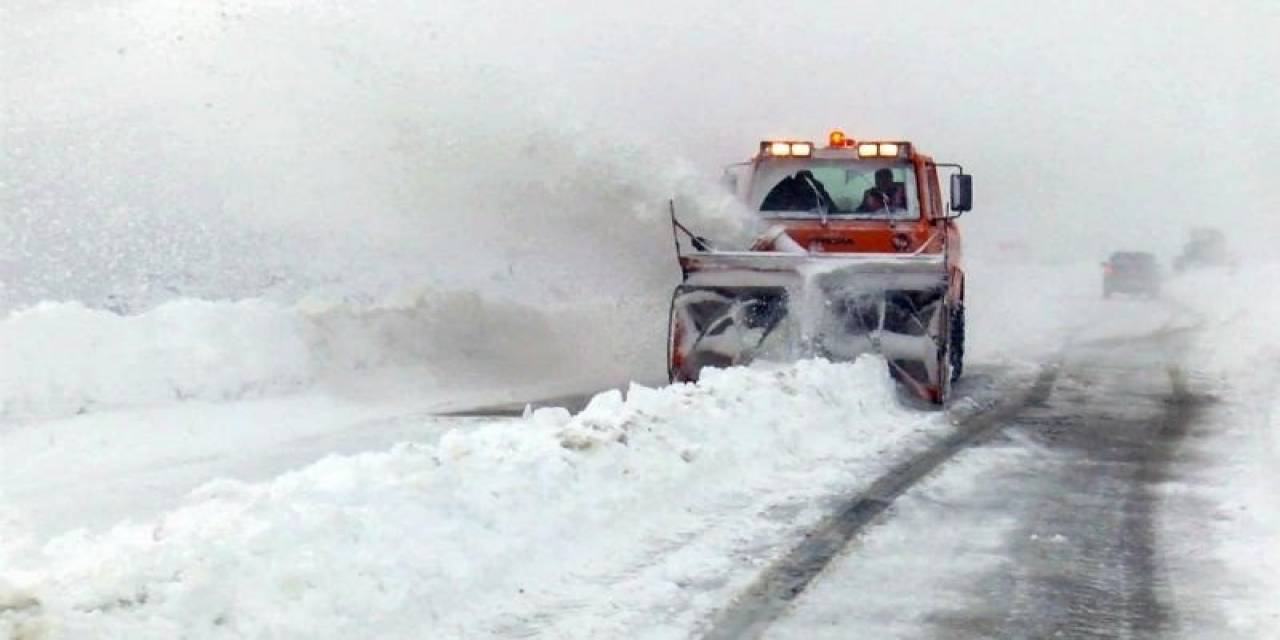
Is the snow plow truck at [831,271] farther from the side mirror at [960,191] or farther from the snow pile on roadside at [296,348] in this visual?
the snow pile on roadside at [296,348]

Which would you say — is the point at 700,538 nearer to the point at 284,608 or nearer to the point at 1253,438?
the point at 284,608

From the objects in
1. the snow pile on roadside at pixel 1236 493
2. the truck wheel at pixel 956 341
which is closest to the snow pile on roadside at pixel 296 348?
the truck wheel at pixel 956 341

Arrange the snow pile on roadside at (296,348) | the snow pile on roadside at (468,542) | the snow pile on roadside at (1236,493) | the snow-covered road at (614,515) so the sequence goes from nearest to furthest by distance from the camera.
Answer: the snow pile on roadside at (468,542) < the snow-covered road at (614,515) < the snow pile on roadside at (1236,493) < the snow pile on roadside at (296,348)

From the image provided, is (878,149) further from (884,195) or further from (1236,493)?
(1236,493)

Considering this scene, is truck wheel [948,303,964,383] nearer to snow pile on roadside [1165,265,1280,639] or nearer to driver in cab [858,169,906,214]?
driver in cab [858,169,906,214]

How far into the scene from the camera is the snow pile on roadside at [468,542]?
15.8 feet

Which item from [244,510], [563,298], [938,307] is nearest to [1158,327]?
[563,298]

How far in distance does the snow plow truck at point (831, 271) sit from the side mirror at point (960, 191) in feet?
0.04

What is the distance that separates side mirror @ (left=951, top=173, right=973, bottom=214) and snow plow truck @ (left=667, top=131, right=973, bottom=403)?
12 mm

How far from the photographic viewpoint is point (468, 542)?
597 centimetres

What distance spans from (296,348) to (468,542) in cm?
817

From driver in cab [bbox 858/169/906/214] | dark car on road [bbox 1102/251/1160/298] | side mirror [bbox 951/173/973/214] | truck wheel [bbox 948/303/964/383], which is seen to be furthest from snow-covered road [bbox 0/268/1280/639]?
dark car on road [bbox 1102/251/1160/298]

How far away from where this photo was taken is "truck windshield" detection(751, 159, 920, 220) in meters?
13.7

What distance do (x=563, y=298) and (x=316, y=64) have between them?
637 cm
